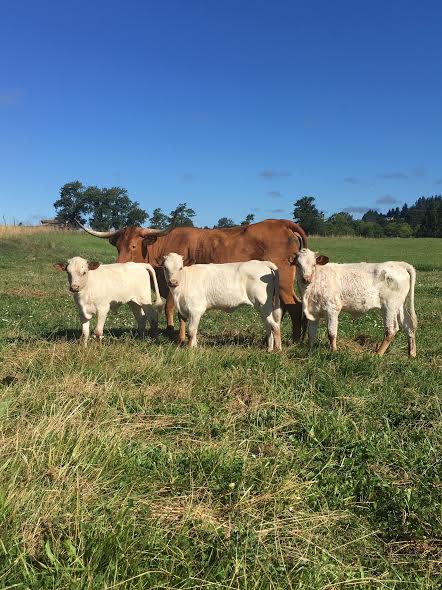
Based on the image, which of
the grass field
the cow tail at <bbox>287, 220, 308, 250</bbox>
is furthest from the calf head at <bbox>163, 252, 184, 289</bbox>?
the cow tail at <bbox>287, 220, 308, 250</bbox>

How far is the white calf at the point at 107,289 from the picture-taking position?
9.02 metres

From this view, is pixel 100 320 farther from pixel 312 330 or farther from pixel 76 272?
pixel 312 330

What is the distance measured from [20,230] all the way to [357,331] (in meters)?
36.7

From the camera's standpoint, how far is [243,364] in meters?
7.31

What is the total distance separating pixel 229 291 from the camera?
919 centimetres

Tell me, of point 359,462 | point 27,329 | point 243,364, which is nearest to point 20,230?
point 27,329

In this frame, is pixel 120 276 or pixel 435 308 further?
pixel 435 308

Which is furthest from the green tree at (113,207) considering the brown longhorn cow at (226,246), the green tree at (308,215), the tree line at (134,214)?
the brown longhorn cow at (226,246)

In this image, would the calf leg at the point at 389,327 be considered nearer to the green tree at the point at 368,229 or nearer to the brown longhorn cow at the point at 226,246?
the brown longhorn cow at the point at 226,246

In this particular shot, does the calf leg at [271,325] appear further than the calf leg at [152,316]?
No

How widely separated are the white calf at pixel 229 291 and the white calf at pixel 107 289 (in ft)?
3.96

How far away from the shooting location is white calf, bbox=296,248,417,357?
9117 mm

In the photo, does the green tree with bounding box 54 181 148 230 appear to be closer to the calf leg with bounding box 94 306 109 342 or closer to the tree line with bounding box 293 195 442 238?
the tree line with bounding box 293 195 442 238

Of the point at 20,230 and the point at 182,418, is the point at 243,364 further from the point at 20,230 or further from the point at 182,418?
the point at 20,230
